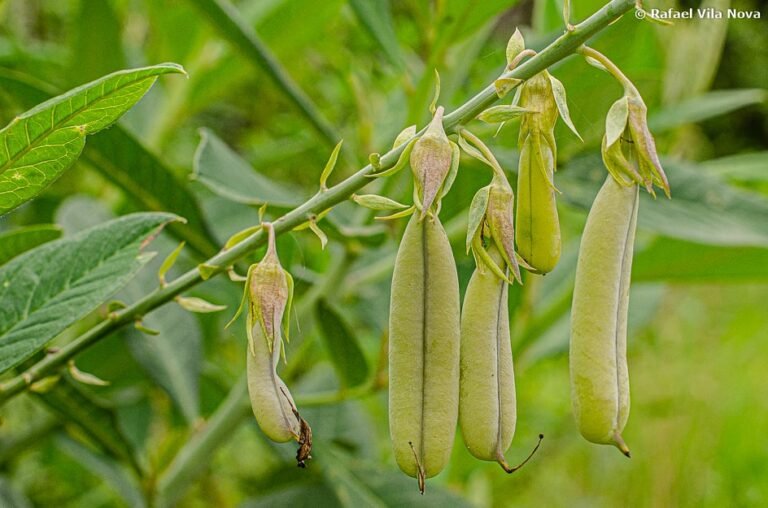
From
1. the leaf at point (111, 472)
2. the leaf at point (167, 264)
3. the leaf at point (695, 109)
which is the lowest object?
the leaf at point (695, 109)

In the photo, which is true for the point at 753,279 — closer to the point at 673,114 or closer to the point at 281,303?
the point at 673,114

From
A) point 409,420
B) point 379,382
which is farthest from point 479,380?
point 379,382

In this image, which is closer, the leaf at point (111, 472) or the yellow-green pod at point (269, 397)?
the yellow-green pod at point (269, 397)

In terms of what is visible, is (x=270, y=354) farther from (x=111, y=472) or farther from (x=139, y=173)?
(x=111, y=472)

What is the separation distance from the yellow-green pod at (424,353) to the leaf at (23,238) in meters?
0.26

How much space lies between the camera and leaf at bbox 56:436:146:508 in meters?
0.78

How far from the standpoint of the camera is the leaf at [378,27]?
2.57 feet

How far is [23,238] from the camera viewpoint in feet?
1.74

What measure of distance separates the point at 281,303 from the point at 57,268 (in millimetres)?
154

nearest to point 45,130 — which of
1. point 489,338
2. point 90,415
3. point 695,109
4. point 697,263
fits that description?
point 489,338

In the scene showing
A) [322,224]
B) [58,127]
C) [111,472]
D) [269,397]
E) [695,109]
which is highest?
[58,127]

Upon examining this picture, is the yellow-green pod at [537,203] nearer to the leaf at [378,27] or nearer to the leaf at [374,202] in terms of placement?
the leaf at [374,202]

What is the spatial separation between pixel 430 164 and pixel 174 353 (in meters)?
0.48

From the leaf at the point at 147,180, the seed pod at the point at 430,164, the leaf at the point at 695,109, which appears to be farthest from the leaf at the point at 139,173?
the leaf at the point at 695,109
